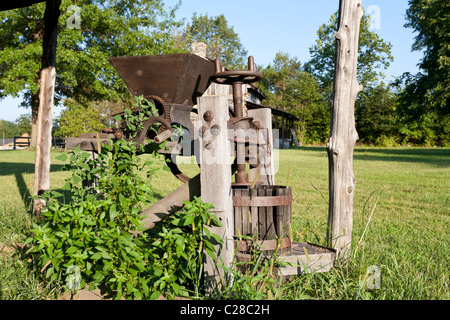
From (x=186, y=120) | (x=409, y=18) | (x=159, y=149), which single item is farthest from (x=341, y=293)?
(x=409, y=18)

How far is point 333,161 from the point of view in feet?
10.1

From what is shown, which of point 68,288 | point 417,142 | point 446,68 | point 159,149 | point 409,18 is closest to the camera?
point 68,288

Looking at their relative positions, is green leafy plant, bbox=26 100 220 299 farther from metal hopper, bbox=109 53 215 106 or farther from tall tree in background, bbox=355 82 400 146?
tall tree in background, bbox=355 82 400 146

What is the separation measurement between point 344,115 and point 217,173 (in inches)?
45.9

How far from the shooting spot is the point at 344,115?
3.05m

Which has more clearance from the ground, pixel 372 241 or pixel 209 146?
pixel 209 146

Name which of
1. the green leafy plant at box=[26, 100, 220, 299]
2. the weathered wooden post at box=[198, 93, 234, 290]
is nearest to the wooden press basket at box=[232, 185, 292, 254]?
the weathered wooden post at box=[198, 93, 234, 290]

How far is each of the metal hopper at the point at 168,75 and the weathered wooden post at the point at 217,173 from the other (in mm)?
864

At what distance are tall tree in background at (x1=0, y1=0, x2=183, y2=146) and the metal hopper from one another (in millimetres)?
15990

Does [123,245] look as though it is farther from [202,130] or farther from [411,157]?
[411,157]

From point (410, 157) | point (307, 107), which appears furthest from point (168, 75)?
point (307, 107)

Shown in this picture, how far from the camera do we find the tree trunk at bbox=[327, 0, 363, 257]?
3.05m
